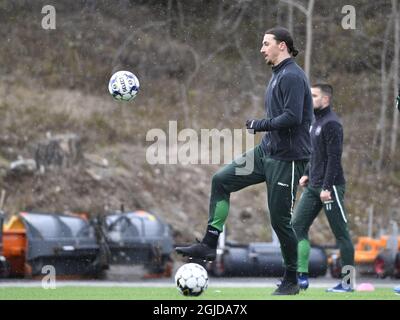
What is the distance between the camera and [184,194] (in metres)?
21.2

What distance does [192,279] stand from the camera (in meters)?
7.28

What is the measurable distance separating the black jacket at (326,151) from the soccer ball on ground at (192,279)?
2.15m

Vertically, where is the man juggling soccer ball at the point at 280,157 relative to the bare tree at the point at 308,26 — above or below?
below

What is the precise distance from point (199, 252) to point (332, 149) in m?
2.17

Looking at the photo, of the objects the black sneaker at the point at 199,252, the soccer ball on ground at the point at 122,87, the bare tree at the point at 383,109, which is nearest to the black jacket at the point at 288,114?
the black sneaker at the point at 199,252

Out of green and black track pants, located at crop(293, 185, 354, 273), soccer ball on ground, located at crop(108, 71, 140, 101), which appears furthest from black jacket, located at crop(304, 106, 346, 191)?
soccer ball on ground, located at crop(108, 71, 140, 101)

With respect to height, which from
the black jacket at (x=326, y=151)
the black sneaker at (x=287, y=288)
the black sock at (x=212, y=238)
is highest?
the black jacket at (x=326, y=151)

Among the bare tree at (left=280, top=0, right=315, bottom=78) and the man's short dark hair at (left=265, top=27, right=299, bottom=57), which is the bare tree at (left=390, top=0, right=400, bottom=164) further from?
the man's short dark hair at (left=265, top=27, right=299, bottom=57)

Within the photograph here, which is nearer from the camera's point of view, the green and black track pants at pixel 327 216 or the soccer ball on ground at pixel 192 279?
the soccer ball on ground at pixel 192 279

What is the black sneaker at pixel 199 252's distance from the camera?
756cm

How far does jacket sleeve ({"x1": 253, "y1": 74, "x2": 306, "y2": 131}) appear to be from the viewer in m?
7.49

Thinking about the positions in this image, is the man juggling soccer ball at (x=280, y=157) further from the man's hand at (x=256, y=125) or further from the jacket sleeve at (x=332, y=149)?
the jacket sleeve at (x=332, y=149)

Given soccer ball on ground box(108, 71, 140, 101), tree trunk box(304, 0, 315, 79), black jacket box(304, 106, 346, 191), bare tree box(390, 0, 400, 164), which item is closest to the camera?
soccer ball on ground box(108, 71, 140, 101)
